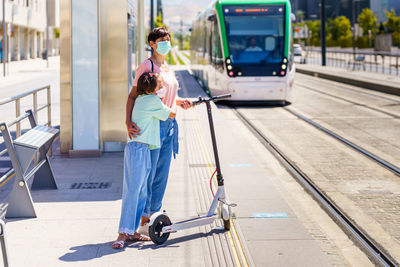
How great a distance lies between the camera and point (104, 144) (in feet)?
34.6

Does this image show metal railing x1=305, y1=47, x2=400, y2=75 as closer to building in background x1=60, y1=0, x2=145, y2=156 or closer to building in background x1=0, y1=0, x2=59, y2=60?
building in background x1=60, y1=0, x2=145, y2=156

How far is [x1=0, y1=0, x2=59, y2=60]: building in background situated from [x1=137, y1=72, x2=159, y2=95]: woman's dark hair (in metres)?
48.9

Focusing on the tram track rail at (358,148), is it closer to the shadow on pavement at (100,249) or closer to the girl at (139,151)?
the shadow on pavement at (100,249)

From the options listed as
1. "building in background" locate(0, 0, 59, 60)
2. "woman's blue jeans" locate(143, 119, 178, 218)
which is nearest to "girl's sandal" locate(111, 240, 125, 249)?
"woman's blue jeans" locate(143, 119, 178, 218)

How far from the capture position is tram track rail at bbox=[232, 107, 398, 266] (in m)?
5.49

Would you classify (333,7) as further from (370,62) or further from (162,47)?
(162,47)

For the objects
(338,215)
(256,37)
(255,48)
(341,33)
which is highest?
(341,33)

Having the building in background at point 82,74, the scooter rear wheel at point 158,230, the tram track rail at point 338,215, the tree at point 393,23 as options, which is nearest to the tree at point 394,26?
the tree at point 393,23

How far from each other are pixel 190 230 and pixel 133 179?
97cm

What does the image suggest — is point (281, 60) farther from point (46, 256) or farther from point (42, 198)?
point (46, 256)

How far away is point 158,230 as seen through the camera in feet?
18.1

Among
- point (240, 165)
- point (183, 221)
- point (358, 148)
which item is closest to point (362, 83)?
point (358, 148)

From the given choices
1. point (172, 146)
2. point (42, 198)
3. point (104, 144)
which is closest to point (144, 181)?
point (172, 146)

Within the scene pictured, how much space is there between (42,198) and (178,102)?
241 centimetres
